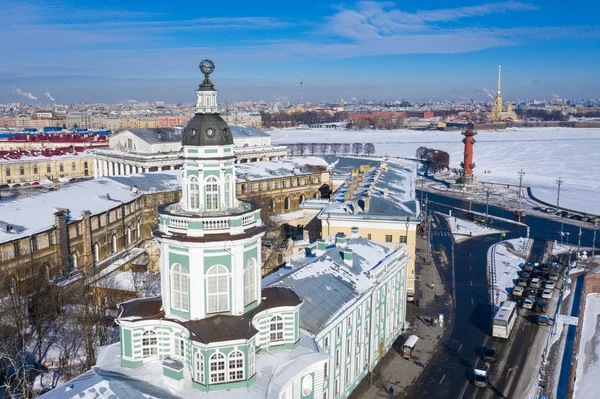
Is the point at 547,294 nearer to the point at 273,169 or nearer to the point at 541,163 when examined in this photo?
the point at 273,169

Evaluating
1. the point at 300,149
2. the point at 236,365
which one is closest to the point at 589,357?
the point at 236,365

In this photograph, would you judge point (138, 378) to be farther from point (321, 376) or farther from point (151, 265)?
point (151, 265)

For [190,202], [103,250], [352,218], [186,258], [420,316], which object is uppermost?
[190,202]

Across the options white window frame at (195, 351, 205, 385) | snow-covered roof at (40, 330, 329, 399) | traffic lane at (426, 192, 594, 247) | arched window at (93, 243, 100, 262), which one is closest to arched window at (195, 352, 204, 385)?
white window frame at (195, 351, 205, 385)

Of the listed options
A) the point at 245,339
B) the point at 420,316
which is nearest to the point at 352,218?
the point at 420,316

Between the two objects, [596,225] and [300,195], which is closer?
[596,225]

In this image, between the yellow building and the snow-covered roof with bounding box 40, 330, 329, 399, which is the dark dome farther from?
the yellow building

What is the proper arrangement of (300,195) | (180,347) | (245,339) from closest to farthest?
1. (245,339)
2. (180,347)
3. (300,195)
